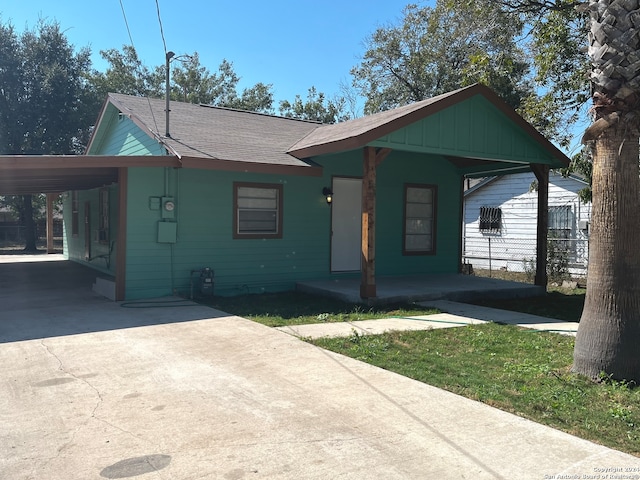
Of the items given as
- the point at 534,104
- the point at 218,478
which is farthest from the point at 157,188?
the point at 534,104

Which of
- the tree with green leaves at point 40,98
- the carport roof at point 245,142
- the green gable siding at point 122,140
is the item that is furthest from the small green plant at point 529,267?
the tree with green leaves at point 40,98

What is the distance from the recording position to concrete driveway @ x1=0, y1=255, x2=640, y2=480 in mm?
3080

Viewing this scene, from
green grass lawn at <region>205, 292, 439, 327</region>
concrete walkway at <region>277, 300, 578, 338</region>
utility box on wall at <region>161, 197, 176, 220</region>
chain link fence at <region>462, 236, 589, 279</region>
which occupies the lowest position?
concrete walkway at <region>277, 300, 578, 338</region>

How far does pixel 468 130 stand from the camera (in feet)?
30.9

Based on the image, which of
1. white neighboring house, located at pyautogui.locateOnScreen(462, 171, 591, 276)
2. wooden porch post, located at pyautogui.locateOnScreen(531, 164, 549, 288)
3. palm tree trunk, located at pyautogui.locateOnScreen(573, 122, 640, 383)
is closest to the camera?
palm tree trunk, located at pyautogui.locateOnScreen(573, 122, 640, 383)

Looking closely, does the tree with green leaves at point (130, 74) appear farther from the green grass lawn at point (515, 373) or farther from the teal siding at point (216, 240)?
the green grass lawn at point (515, 373)

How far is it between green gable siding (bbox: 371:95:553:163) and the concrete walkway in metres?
2.81

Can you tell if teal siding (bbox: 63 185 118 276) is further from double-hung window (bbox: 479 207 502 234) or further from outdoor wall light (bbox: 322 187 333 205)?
double-hung window (bbox: 479 207 502 234)

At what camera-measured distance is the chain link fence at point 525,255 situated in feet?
49.8

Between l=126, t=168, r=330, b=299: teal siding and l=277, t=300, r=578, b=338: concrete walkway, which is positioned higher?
l=126, t=168, r=330, b=299: teal siding

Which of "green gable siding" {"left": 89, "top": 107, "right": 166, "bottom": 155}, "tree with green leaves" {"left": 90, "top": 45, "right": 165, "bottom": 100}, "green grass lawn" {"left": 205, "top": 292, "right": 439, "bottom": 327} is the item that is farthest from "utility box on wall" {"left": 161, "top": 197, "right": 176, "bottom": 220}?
"tree with green leaves" {"left": 90, "top": 45, "right": 165, "bottom": 100}

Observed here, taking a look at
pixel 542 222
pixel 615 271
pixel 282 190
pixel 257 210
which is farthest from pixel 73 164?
pixel 542 222

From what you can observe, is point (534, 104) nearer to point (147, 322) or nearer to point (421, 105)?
point (421, 105)

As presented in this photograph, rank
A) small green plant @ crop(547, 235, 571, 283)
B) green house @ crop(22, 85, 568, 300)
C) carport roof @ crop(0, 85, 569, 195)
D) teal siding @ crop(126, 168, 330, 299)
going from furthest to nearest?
small green plant @ crop(547, 235, 571, 283)
teal siding @ crop(126, 168, 330, 299)
green house @ crop(22, 85, 568, 300)
carport roof @ crop(0, 85, 569, 195)
